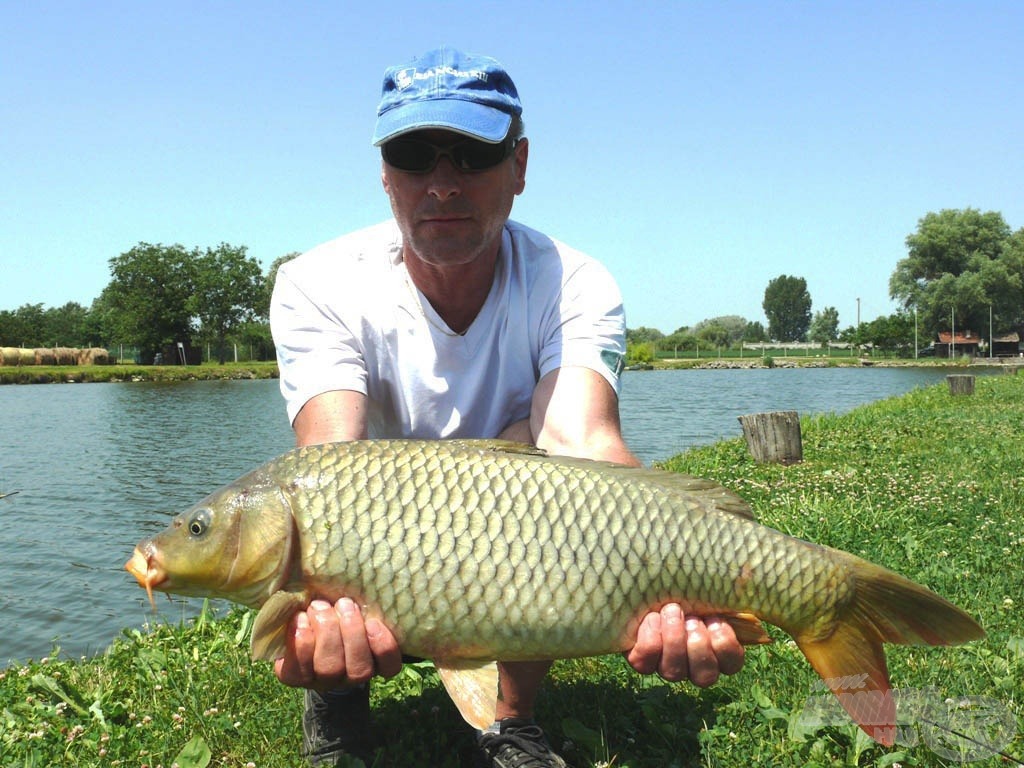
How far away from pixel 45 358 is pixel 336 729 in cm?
5505

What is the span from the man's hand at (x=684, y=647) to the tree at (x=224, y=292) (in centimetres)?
5436

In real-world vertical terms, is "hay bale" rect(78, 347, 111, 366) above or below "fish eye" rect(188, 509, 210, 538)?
above

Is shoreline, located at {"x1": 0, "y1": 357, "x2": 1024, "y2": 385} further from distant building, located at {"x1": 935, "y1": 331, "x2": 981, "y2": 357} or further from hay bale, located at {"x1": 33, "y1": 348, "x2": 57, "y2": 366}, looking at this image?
hay bale, located at {"x1": 33, "y1": 348, "x2": 57, "y2": 366}

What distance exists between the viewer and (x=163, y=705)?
2570 millimetres

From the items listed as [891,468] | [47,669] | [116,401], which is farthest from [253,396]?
[47,669]

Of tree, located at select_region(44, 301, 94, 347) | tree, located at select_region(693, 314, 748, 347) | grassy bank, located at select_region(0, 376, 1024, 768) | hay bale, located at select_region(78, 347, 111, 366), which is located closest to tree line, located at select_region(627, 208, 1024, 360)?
tree, located at select_region(693, 314, 748, 347)

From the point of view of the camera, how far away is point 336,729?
2.26 m

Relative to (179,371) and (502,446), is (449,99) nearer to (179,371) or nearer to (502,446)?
(502,446)

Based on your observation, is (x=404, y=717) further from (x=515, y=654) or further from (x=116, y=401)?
(x=116, y=401)

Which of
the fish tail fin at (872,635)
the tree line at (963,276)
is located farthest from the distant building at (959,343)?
the fish tail fin at (872,635)

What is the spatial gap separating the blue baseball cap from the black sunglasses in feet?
0.15

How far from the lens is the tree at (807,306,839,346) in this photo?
113738 millimetres

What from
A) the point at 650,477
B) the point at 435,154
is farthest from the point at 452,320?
the point at 650,477

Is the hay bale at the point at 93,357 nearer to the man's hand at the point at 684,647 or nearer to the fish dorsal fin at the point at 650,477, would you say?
the fish dorsal fin at the point at 650,477
